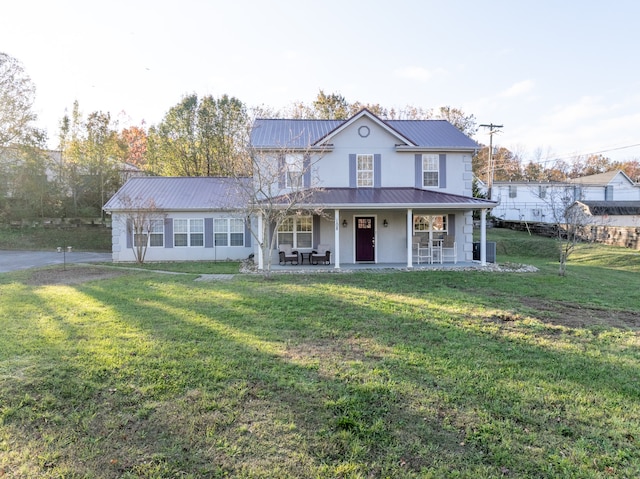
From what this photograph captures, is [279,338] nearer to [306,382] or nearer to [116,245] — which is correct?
[306,382]

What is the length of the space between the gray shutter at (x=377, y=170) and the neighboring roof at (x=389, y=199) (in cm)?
32

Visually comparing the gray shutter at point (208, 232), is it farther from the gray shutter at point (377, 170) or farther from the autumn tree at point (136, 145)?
the autumn tree at point (136, 145)

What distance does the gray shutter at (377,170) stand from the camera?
16609 mm

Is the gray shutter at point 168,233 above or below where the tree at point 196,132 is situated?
below

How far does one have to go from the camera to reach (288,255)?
15836mm

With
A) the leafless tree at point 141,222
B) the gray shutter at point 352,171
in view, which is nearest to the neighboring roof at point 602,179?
the gray shutter at point 352,171

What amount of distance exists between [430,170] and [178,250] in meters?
12.1

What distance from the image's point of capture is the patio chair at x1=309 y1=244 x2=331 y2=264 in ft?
50.3

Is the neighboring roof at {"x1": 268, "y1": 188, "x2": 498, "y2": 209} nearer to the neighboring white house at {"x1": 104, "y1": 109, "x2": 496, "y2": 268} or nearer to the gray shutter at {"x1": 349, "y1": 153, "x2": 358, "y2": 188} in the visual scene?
the neighboring white house at {"x1": 104, "y1": 109, "x2": 496, "y2": 268}

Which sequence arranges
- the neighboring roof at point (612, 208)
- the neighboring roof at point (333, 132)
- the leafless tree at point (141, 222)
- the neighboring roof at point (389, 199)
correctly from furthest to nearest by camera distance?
the neighboring roof at point (612, 208)
the leafless tree at point (141, 222)
the neighboring roof at point (333, 132)
the neighboring roof at point (389, 199)

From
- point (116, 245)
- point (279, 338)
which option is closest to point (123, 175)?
point (116, 245)

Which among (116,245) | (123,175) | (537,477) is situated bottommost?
(537,477)

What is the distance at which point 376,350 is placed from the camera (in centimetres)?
530

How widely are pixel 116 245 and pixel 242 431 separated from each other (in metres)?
17.3
